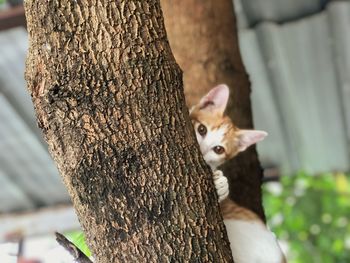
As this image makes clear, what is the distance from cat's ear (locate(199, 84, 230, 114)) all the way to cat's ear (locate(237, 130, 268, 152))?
0.09 metres

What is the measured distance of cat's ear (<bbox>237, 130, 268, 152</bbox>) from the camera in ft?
6.62

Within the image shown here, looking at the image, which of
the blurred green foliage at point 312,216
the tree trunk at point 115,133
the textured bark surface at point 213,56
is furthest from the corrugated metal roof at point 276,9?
the tree trunk at point 115,133

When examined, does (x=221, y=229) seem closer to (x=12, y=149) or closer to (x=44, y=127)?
(x=44, y=127)

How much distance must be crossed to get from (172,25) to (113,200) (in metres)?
1.22

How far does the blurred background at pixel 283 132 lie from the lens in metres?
3.31

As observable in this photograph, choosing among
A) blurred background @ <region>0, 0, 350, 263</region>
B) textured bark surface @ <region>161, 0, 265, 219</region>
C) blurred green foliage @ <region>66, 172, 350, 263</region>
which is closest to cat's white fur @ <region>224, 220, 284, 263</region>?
textured bark surface @ <region>161, 0, 265, 219</region>

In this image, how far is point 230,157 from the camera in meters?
2.07

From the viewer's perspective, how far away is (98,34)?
1.26 m

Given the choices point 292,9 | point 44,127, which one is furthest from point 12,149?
point 44,127

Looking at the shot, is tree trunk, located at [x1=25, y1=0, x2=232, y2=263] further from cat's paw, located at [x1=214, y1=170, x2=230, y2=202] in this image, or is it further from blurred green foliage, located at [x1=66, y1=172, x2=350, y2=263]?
blurred green foliage, located at [x1=66, y1=172, x2=350, y2=263]

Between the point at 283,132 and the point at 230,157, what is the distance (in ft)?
6.85

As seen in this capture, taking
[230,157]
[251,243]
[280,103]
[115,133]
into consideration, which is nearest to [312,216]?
[280,103]

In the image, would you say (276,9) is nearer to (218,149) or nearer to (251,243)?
(218,149)

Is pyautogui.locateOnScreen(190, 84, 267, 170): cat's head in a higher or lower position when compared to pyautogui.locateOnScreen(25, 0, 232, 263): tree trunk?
lower
